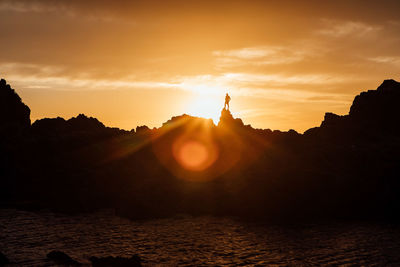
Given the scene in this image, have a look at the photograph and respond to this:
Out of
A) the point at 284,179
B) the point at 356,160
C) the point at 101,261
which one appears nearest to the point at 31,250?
the point at 101,261

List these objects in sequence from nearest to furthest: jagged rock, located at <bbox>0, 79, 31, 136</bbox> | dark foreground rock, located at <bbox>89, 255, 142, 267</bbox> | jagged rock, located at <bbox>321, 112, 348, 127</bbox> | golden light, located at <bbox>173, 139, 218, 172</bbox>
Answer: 1. dark foreground rock, located at <bbox>89, 255, 142, 267</bbox>
2. golden light, located at <bbox>173, 139, 218, 172</bbox>
3. jagged rock, located at <bbox>321, 112, 348, 127</bbox>
4. jagged rock, located at <bbox>0, 79, 31, 136</bbox>

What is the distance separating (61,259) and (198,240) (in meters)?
19.0

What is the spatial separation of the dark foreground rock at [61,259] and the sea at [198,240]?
821mm

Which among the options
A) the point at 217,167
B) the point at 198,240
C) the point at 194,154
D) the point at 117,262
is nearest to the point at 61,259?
the point at 117,262

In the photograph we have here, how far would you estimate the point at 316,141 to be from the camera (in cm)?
9000

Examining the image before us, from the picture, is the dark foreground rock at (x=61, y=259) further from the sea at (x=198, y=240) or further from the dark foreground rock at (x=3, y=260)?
the dark foreground rock at (x=3, y=260)

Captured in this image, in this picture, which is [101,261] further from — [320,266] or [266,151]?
[266,151]

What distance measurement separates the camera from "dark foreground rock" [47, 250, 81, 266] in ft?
121

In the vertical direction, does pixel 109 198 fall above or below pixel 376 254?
above

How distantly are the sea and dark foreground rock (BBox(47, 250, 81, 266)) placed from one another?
0.82 meters

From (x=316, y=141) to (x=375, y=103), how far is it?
106ft

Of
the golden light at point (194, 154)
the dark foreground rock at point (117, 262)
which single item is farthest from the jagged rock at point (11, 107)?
the dark foreground rock at point (117, 262)

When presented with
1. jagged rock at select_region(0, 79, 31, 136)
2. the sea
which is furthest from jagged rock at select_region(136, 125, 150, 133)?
the sea

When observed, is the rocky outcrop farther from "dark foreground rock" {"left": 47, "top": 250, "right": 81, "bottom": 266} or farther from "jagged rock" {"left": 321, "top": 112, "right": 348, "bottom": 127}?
"dark foreground rock" {"left": 47, "top": 250, "right": 81, "bottom": 266}
